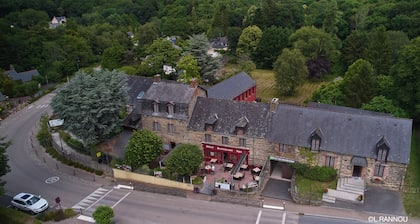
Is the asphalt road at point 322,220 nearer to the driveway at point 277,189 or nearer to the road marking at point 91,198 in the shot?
the driveway at point 277,189

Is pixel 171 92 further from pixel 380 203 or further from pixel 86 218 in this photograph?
pixel 380 203

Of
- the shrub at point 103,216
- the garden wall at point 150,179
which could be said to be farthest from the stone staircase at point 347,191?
the shrub at point 103,216

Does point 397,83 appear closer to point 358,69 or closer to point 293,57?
point 358,69

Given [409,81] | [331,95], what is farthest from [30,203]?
[409,81]

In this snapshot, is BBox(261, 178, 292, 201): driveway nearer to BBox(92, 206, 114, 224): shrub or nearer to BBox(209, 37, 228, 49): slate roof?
BBox(92, 206, 114, 224): shrub

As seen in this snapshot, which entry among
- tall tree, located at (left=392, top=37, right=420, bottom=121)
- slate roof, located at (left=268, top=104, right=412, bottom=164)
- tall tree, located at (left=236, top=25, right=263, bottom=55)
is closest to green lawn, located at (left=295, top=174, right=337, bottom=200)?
slate roof, located at (left=268, top=104, right=412, bottom=164)

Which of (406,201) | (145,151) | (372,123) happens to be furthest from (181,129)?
(406,201)
